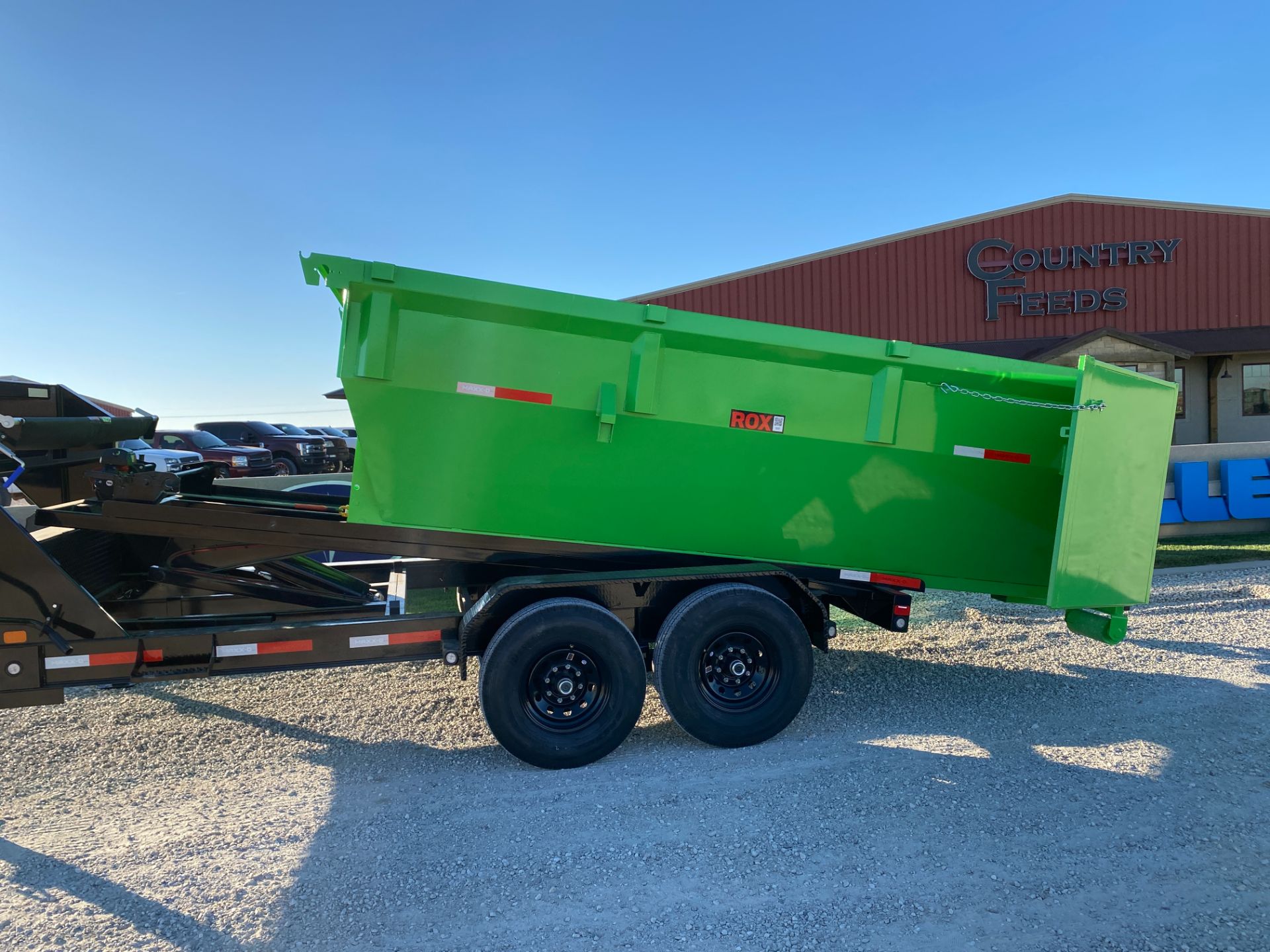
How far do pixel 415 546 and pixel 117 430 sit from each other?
251 cm

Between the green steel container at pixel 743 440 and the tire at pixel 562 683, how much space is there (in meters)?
0.52

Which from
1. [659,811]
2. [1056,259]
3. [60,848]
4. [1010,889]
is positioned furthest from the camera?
[1056,259]

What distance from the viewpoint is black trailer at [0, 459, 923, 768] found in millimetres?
4336

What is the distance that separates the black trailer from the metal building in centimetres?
1487

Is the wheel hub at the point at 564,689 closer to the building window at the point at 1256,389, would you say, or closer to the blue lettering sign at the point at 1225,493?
the blue lettering sign at the point at 1225,493

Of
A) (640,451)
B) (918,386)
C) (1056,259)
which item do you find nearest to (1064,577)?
(918,386)

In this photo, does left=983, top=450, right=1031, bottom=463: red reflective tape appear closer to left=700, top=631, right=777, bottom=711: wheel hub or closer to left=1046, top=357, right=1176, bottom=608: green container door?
left=1046, top=357, right=1176, bottom=608: green container door

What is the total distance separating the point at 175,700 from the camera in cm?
575

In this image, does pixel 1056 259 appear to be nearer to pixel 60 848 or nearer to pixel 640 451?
pixel 640 451

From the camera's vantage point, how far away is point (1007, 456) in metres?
5.30

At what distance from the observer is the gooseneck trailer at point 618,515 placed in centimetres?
450

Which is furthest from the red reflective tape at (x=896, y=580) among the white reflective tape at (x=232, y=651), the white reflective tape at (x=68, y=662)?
the white reflective tape at (x=68, y=662)

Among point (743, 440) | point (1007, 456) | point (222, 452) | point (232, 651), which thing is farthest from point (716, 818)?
point (222, 452)

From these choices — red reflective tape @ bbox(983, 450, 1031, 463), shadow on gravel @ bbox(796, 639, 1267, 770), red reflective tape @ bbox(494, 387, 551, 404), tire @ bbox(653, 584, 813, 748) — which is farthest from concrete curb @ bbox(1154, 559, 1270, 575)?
red reflective tape @ bbox(494, 387, 551, 404)
